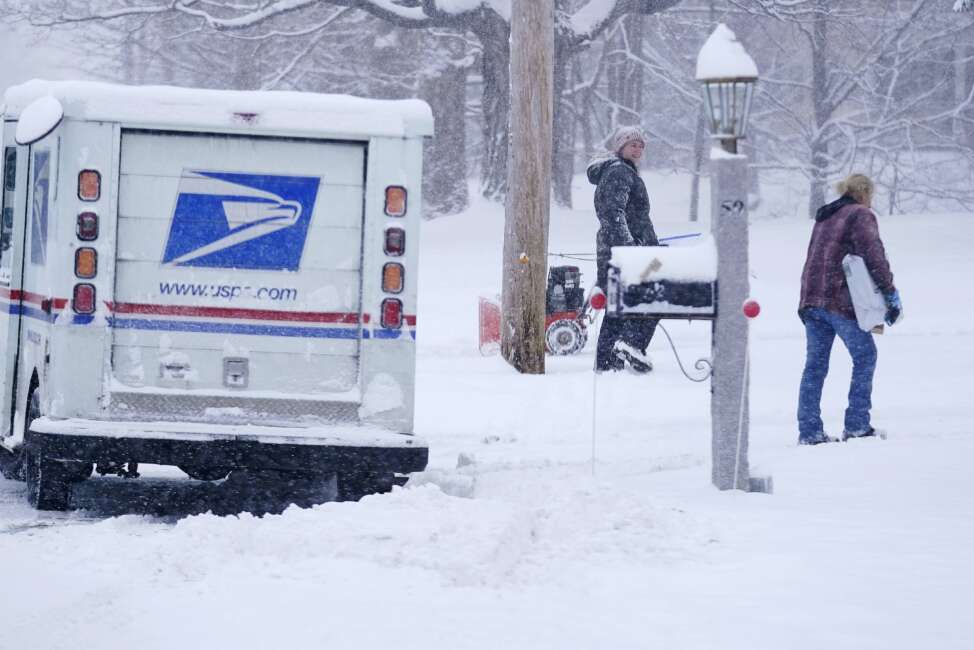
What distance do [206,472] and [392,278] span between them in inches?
66.0

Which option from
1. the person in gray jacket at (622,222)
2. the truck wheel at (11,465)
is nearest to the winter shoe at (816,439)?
the person in gray jacket at (622,222)

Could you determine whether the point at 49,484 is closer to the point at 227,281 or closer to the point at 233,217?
the point at 227,281

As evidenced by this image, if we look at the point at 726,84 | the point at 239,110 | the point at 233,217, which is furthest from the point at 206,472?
the point at 726,84

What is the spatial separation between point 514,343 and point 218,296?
6.69 meters

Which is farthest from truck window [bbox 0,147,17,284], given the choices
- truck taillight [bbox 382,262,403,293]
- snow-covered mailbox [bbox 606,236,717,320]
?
snow-covered mailbox [bbox 606,236,717,320]

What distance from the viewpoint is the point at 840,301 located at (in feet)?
33.4

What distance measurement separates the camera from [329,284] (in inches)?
329

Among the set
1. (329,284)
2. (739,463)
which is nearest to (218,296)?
(329,284)

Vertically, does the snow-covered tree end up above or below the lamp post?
above

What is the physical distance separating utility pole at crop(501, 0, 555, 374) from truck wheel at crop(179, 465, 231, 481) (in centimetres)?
529

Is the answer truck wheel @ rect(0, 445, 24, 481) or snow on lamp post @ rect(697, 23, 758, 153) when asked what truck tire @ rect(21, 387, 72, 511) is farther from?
snow on lamp post @ rect(697, 23, 758, 153)

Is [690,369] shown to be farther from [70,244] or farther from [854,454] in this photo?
[70,244]

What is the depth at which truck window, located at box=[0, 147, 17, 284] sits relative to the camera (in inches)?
360

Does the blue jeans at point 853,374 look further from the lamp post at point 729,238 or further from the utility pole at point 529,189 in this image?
the utility pole at point 529,189
